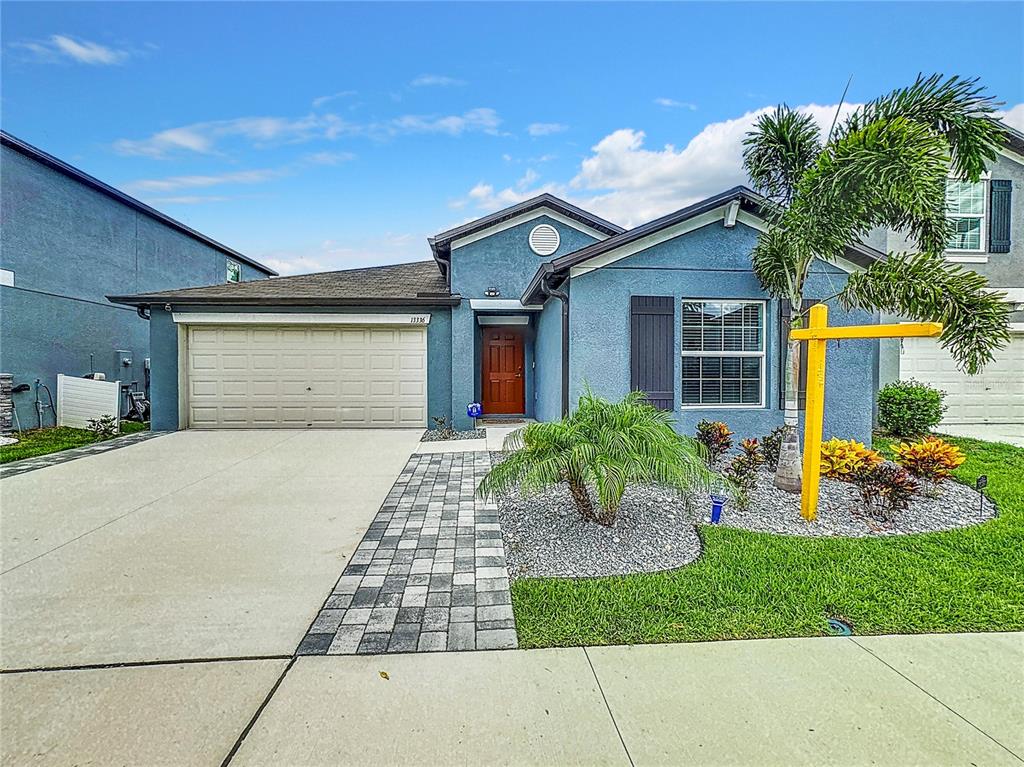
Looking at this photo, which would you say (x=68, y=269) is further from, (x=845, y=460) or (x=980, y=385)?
(x=980, y=385)

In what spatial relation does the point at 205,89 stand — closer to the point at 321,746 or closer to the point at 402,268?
the point at 402,268

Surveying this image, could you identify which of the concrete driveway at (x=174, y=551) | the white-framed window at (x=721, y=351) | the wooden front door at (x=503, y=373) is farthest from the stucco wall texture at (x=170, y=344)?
the white-framed window at (x=721, y=351)

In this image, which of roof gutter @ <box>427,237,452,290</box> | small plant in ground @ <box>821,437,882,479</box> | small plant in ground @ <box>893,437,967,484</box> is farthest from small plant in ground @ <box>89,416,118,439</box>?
small plant in ground @ <box>893,437,967,484</box>

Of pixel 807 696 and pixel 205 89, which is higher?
pixel 205 89

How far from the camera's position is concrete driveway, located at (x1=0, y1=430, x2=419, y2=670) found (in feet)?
9.45

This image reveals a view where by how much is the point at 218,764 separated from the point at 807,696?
262cm

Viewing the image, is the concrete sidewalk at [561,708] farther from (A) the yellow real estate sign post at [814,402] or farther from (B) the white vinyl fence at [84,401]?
(B) the white vinyl fence at [84,401]

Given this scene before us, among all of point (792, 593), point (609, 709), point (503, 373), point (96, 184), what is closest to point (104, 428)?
point (96, 184)

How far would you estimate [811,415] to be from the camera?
16.2 ft

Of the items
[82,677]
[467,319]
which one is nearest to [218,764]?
[82,677]

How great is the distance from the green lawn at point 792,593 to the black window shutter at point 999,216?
29.9 ft

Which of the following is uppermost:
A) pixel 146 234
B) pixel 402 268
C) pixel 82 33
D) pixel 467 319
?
pixel 82 33

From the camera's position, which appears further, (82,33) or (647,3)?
(82,33)

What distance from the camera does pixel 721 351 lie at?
756cm
